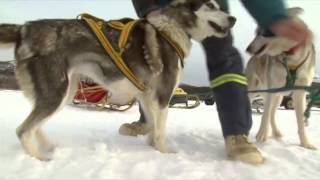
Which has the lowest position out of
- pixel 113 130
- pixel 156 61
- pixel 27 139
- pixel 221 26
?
pixel 113 130

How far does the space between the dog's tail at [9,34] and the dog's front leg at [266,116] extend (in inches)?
101

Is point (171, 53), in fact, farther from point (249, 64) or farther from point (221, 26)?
point (249, 64)

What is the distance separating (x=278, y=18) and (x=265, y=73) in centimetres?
234

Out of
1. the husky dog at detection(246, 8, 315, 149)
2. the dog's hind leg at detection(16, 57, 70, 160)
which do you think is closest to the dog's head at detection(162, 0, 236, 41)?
the husky dog at detection(246, 8, 315, 149)

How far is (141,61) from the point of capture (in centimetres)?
369

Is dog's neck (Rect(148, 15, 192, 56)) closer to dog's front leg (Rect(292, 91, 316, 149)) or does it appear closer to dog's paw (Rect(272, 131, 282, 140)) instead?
dog's front leg (Rect(292, 91, 316, 149))

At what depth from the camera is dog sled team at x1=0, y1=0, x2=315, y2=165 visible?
10.7ft

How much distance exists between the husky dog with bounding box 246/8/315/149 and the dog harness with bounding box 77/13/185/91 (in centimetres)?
116

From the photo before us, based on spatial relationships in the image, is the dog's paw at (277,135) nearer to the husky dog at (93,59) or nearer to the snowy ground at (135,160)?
the snowy ground at (135,160)

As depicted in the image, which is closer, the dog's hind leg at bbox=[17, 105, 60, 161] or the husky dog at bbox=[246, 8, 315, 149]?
the dog's hind leg at bbox=[17, 105, 60, 161]

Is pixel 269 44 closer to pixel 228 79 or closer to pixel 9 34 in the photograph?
pixel 228 79

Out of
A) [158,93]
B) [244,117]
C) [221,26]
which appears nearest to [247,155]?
[244,117]

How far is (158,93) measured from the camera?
376 cm

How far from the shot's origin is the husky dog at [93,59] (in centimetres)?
324
